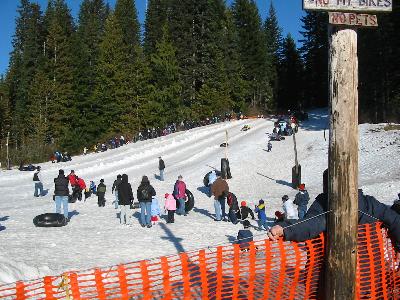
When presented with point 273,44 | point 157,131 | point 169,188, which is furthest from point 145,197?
point 273,44

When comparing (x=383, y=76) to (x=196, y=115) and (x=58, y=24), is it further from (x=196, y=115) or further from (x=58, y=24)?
(x=58, y=24)

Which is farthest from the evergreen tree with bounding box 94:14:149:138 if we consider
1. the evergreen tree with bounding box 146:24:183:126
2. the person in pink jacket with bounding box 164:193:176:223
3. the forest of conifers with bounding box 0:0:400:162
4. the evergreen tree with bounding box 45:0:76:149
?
the person in pink jacket with bounding box 164:193:176:223

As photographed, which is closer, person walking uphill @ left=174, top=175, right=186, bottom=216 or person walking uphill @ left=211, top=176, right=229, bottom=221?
person walking uphill @ left=211, top=176, right=229, bottom=221

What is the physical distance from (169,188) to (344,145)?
20.5 m

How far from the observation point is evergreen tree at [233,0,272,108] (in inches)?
2532

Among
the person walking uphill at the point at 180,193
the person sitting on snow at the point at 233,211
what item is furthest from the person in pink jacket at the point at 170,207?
the person sitting on snow at the point at 233,211

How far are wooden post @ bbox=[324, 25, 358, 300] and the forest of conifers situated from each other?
45.3 meters

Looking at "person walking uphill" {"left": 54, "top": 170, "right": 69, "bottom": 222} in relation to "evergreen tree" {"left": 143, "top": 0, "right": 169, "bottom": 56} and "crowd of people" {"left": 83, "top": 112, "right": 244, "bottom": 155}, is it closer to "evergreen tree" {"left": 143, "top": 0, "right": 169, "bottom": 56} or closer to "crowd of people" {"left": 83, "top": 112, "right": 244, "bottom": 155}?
"crowd of people" {"left": 83, "top": 112, "right": 244, "bottom": 155}

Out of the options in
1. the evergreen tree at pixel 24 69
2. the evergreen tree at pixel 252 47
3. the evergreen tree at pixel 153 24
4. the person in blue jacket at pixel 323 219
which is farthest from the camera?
the evergreen tree at pixel 252 47

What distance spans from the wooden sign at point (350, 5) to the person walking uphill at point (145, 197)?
37.2 ft

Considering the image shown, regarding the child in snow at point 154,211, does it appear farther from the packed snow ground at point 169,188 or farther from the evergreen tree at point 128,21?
the evergreen tree at point 128,21

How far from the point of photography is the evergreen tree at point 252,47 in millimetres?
64312

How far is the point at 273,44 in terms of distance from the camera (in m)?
74.2

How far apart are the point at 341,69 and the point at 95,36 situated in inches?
2545
